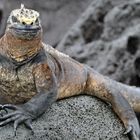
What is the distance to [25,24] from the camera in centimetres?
650

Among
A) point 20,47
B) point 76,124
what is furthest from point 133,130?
point 20,47

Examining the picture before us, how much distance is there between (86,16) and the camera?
424 inches

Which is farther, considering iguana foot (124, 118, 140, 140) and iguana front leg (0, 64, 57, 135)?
iguana foot (124, 118, 140, 140)

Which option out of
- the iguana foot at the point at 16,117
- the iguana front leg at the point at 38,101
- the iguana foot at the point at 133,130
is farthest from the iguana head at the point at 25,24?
the iguana foot at the point at 133,130

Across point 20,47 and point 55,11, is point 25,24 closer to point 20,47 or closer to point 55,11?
point 20,47

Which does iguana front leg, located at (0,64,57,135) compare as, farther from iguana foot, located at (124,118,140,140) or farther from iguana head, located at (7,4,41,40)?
iguana foot, located at (124,118,140,140)

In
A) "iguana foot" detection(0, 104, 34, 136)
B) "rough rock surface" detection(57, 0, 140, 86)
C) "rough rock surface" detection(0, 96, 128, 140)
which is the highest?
"iguana foot" detection(0, 104, 34, 136)

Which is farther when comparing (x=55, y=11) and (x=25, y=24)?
(x=55, y=11)

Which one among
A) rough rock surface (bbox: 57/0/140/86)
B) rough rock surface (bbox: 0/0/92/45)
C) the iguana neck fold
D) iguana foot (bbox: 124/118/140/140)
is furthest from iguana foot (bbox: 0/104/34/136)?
rough rock surface (bbox: 0/0/92/45)

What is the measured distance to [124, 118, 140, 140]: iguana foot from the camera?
7453 mm

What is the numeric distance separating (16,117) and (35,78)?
43cm

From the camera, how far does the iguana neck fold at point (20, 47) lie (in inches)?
261

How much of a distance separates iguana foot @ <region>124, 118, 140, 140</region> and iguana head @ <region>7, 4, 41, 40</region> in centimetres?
146

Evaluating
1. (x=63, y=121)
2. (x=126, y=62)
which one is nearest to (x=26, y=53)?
(x=63, y=121)
